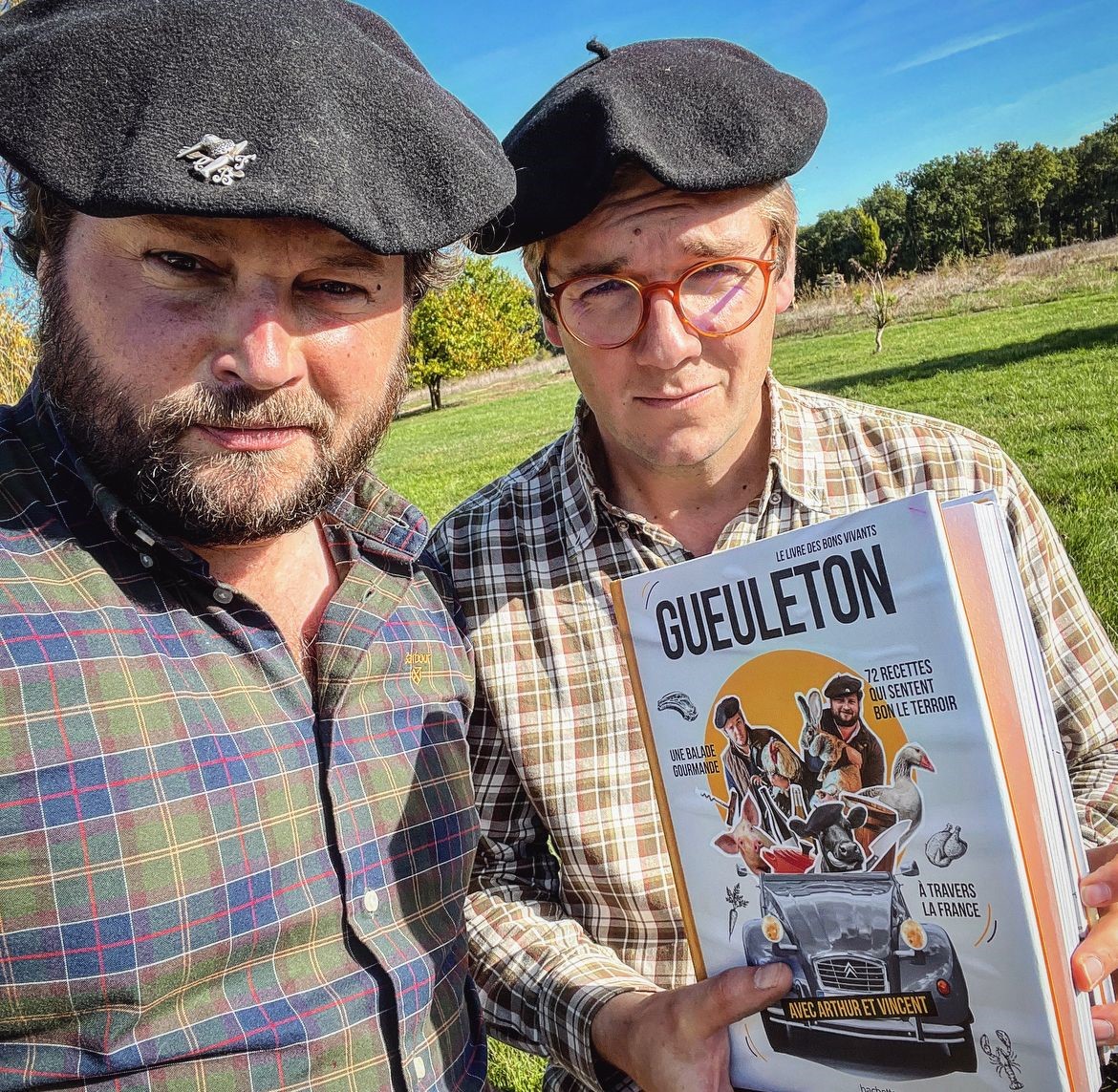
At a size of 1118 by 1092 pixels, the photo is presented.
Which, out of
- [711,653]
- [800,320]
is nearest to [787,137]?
[711,653]

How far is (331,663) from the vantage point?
172 centimetres

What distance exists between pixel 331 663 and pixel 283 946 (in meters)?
0.48

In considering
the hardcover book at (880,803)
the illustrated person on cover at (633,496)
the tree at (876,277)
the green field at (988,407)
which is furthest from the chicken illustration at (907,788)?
the tree at (876,277)

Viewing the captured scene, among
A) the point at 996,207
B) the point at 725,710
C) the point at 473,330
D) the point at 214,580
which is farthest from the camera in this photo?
the point at 996,207

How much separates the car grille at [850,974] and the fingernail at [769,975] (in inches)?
2.0

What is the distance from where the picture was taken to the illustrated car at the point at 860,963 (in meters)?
1.17

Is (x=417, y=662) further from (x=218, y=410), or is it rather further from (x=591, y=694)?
(x=218, y=410)

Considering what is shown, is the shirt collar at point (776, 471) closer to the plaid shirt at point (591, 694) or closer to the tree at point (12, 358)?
the plaid shirt at point (591, 694)

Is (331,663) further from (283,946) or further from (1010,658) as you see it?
(1010,658)

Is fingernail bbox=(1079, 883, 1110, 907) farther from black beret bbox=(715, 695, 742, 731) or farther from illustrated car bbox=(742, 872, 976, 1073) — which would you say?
black beret bbox=(715, 695, 742, 731)

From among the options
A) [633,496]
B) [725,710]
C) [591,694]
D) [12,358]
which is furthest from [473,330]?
[725,710]

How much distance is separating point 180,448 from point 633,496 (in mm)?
1030

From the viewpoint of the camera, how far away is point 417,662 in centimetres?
188

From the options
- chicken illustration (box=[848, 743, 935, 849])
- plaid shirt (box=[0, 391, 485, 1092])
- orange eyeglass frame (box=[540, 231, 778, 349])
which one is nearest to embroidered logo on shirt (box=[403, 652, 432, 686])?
plaid shirt (box=[0, 391, 485, 1092])
